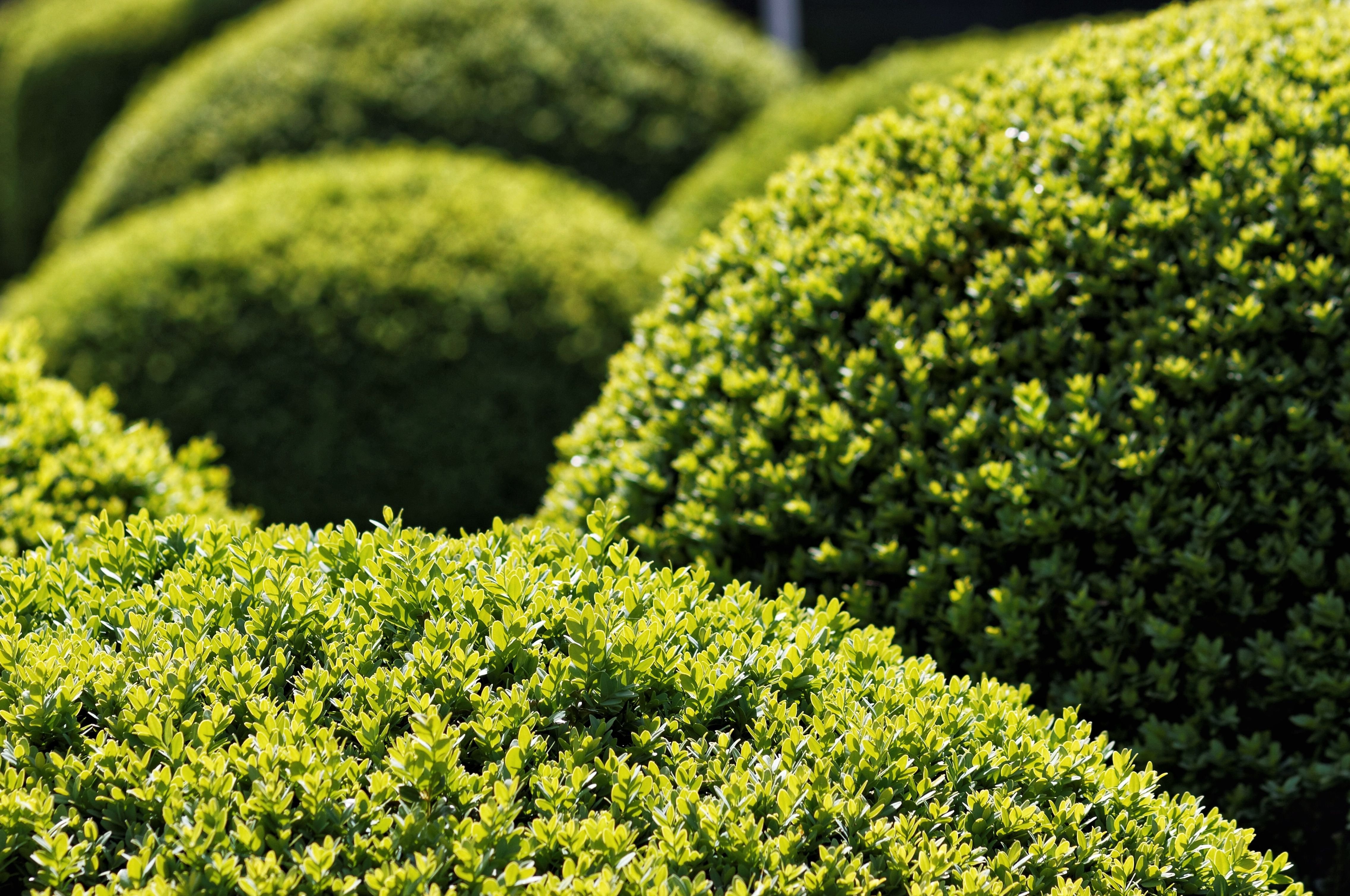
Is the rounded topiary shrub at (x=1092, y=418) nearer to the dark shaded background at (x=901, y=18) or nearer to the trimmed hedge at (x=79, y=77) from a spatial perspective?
the trimmed hedge at (x=79, y=77)

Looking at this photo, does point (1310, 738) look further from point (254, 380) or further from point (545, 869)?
point (254, 380)

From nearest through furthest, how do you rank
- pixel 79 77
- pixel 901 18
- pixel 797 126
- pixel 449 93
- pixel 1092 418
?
pixel 1092 418, pixel 797 126, pixel 449 93, pixel 79 77, pixel 901 18

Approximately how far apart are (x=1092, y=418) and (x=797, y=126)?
4811 mm

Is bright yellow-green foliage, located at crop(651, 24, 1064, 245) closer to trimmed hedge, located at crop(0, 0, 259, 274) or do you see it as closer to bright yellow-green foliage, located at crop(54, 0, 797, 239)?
bright yellow-green foliage, located at crop(54, 0, 797, 239)

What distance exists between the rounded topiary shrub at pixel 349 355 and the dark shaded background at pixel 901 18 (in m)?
11.2

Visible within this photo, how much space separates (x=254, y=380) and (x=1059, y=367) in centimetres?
440

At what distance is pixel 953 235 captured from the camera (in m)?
3.21

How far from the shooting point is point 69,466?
3.59 m

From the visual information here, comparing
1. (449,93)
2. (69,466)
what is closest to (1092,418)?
(69,466)

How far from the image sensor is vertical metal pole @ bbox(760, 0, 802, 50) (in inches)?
624

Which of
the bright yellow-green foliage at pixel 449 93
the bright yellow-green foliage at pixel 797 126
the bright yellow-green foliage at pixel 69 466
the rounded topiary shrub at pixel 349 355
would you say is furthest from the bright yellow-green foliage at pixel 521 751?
the bright yellow-green foliage at pixel 449 93

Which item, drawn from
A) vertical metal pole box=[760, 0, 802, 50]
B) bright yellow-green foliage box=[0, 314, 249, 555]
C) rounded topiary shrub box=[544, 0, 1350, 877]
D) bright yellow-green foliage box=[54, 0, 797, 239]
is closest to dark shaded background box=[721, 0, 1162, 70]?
vertical metal pole box=[760, 0, 802, 50]

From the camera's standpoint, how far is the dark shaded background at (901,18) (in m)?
15.4

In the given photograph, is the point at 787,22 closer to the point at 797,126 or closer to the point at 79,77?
the point at 79,77
